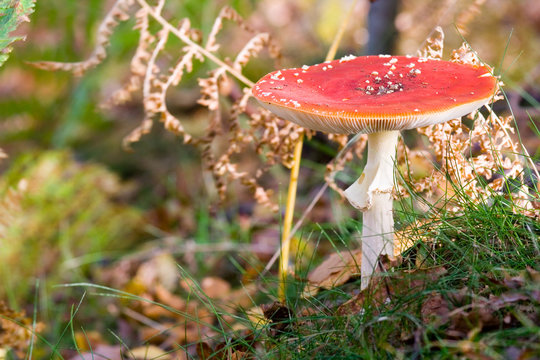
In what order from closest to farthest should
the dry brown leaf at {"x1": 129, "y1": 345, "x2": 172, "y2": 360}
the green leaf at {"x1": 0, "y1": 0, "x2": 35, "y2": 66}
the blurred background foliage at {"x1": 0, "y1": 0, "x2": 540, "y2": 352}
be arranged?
the green leaf at {"x1": 0, "y1": 0, "x2": 35, "y2": 66}, the dry brown leaf at {"x1": 129, "y1": 345, "x2": 172, "y2": 360}, the blurred background foliage at {"x1": 0, "y1": 0, "x2": 540, "y2": 352}

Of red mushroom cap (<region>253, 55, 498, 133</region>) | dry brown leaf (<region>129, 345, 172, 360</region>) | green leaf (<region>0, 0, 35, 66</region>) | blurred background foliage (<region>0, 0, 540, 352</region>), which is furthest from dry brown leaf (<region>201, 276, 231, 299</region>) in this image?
green leaf (<region>0, 0, 35, 66</region>)

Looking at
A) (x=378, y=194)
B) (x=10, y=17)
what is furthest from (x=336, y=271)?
(x=10, y=17)

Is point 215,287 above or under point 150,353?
under

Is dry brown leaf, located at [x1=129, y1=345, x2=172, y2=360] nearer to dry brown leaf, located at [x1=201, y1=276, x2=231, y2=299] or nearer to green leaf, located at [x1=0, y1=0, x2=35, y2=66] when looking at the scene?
dry brown leaf, located at [x1=201, y1=276, x2=231, y2=299]

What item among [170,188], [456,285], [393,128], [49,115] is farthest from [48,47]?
[456,285]

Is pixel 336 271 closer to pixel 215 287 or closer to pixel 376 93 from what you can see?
pixel 376 93

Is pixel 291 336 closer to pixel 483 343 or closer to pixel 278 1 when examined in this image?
pixel 483 343

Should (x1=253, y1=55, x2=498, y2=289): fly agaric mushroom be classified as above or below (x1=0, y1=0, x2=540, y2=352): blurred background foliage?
above
